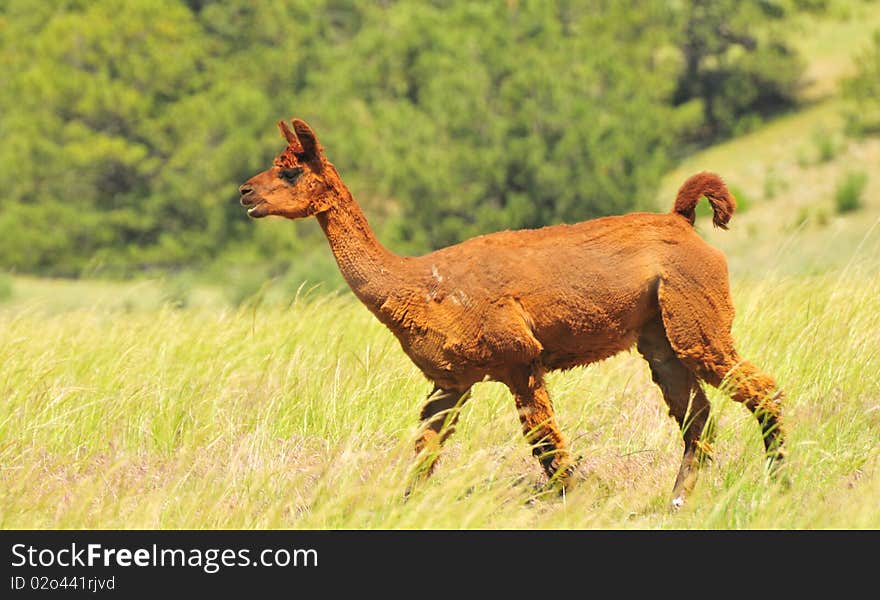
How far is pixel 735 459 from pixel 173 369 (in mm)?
3397

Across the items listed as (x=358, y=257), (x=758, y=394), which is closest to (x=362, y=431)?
(x=358, y=257)

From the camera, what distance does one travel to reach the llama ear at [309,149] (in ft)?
17.9

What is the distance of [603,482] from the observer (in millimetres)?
5730

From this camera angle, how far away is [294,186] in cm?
553

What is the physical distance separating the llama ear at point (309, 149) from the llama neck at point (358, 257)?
154 millimetres

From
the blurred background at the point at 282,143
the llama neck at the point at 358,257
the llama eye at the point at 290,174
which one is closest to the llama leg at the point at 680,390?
the llama neck at the point at 358,257

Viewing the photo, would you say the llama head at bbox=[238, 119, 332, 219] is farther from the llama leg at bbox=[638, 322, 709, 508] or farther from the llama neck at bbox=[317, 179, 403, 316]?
the llama leg at bbox=[638, 322, 709, 508]

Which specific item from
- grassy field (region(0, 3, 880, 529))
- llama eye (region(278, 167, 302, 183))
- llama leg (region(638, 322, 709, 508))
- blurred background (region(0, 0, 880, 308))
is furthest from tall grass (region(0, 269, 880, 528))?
blurred background (region(0, 0, 880, 308))

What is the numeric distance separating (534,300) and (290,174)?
4.01 ft

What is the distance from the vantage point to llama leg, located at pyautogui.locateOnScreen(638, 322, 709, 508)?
5.64 meters

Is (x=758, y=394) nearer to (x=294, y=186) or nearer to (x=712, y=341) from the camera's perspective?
(x=712, y=341)

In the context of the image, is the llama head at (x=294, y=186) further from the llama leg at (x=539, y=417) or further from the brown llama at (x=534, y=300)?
the llama leg at (x=539, y=417)
